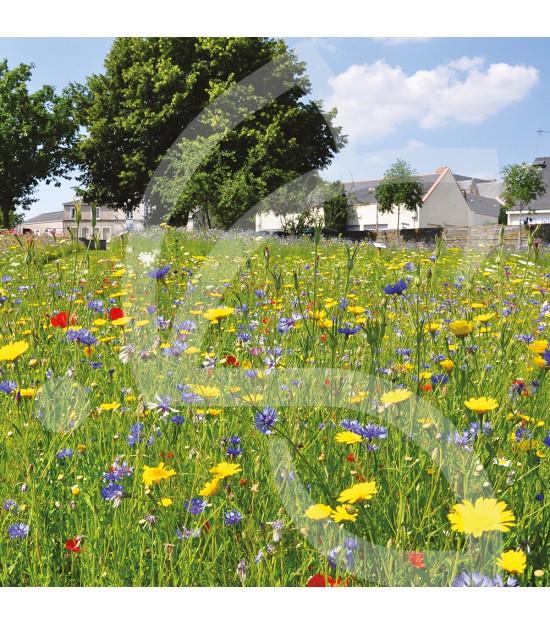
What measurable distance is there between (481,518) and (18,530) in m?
0.87

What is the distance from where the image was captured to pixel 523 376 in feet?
6.22

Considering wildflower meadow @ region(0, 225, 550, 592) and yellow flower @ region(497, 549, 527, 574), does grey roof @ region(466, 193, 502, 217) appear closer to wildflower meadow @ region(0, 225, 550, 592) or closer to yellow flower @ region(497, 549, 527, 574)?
wildflower meadow @ region(0, 225, 550, 592)

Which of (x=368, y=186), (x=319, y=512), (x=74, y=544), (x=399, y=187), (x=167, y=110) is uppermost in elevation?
(x=167, y=110)

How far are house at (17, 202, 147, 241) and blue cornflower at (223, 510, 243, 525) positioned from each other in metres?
1.77

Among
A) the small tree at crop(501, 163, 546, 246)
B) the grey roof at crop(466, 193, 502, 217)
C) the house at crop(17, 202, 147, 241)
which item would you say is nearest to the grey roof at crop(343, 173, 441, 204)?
the grey roof at crop(466, 193, 502, 217)

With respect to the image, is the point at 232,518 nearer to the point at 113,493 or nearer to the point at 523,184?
the point at 113,493

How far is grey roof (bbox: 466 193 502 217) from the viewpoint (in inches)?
158

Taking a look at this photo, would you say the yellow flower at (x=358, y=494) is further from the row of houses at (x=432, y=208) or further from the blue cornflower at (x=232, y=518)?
the row of houses at (x=432, y=208)

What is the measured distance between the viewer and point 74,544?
1.05m

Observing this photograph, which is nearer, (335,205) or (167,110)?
(167,110)

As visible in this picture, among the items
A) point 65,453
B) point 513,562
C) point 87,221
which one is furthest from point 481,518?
point 87,221

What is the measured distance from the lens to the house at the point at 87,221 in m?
2.81

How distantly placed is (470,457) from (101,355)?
4.94ft

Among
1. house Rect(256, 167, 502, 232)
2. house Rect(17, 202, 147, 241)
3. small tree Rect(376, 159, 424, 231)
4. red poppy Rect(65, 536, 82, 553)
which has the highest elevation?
small tree Rect(376, 159, 424, 231)
